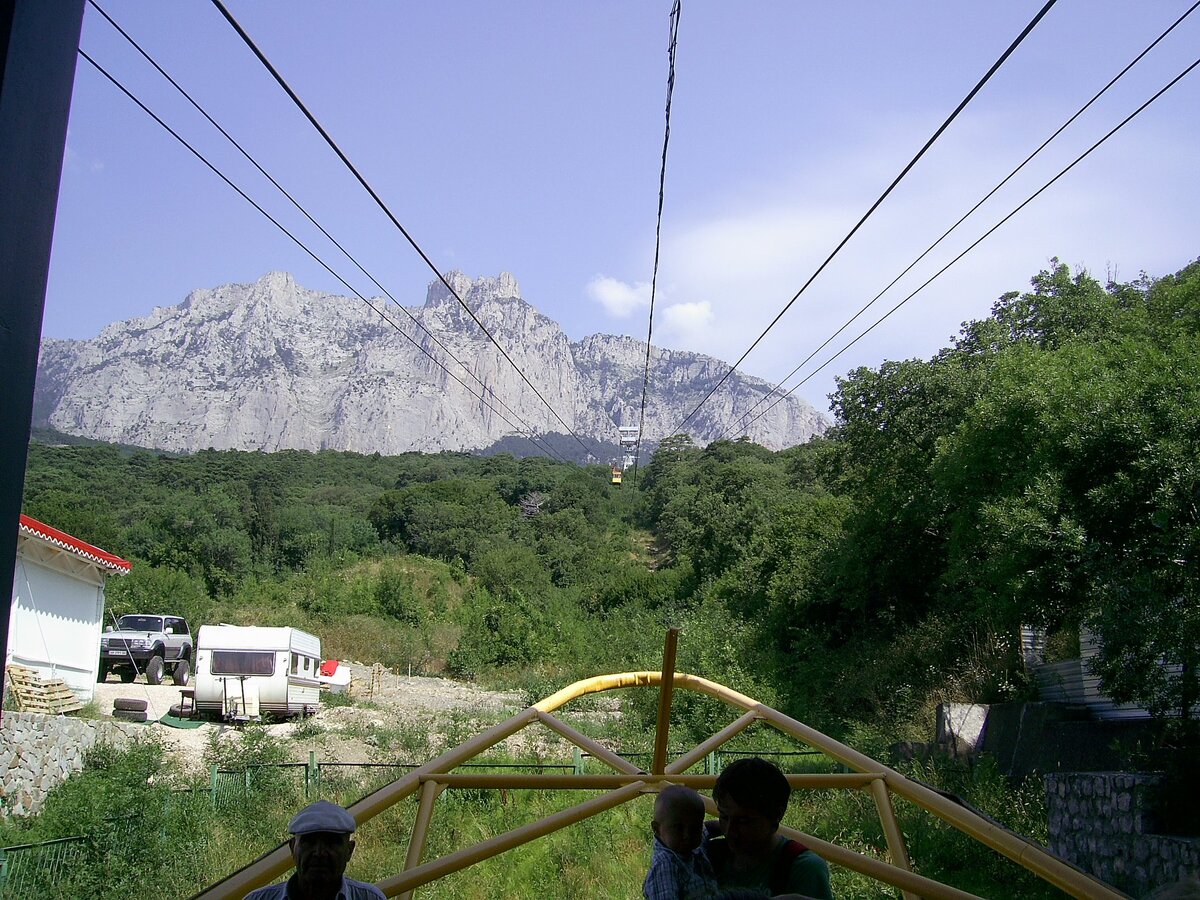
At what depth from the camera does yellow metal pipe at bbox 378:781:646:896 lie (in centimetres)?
383

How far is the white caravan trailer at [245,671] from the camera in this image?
87.6ft

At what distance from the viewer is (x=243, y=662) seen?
27.0m

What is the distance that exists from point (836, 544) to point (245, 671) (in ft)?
54.2

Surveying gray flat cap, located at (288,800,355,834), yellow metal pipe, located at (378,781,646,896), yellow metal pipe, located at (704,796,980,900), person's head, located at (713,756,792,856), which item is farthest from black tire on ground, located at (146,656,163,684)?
person's head, located at (713,756,792,856)

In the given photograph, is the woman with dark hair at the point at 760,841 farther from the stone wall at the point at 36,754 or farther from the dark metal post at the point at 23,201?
the stone wall at the point at 36,754

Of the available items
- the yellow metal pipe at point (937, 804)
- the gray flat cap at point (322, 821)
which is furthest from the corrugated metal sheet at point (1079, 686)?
the gray flat cap at point (322, 821)

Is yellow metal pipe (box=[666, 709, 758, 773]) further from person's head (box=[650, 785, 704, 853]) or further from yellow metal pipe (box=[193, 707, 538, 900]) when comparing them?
person's head (box=[650, 785, 704, 853])

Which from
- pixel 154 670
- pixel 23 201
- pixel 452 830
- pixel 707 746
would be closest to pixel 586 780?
pixel 707 746

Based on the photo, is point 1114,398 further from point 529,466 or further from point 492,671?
point 529,466

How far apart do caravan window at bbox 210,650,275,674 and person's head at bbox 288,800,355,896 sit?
25157 mm

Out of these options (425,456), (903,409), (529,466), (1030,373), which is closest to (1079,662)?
(1030,373)

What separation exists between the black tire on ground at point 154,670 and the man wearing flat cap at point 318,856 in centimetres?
3125

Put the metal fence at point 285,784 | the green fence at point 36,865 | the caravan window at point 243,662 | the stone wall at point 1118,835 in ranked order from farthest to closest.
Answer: the caravan window at point 243,662
the metal fence at point 285,784
the green fence at point 36,865
the stone wall at point 1118,835

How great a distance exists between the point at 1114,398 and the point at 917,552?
12.9 meters
